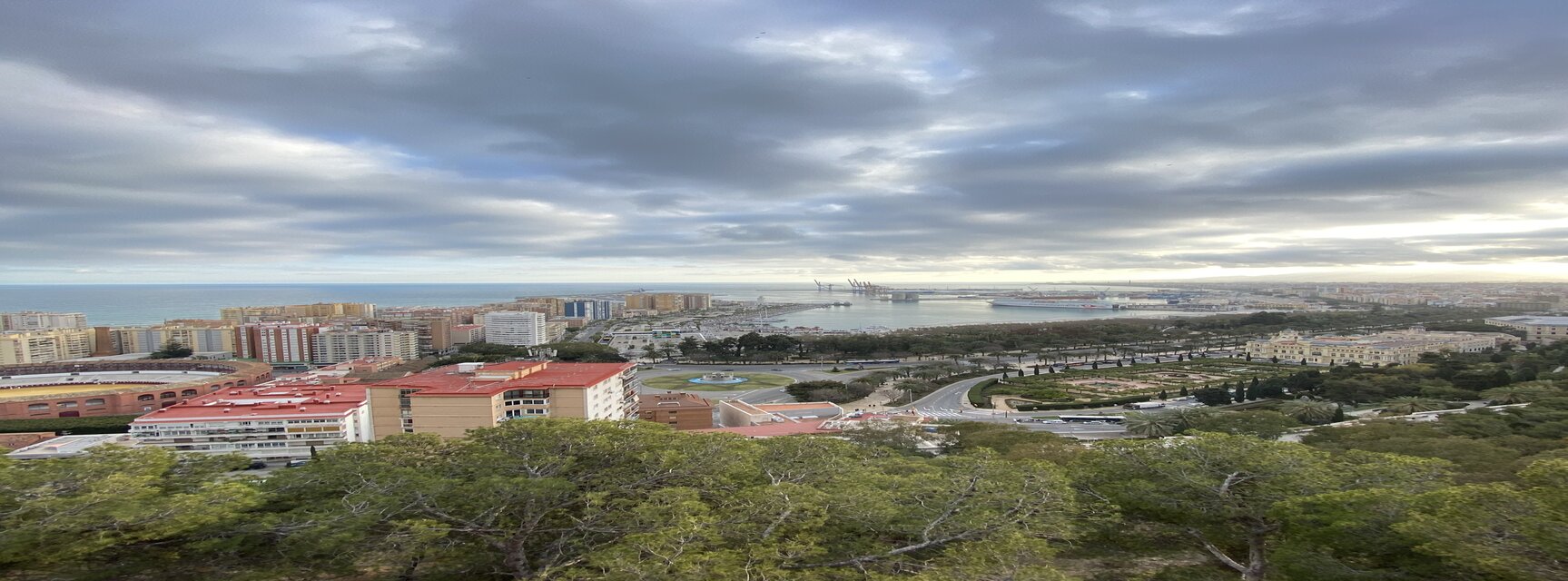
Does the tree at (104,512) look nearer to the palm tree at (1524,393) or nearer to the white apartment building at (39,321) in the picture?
the palm tree at (1524,393)

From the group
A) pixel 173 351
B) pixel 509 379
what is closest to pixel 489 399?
pixel 509 379

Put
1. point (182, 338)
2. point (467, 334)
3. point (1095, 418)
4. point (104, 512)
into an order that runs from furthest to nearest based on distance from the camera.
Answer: point (467, 334) < point (182, 338) < point (1095, 418) < point (104, 512)

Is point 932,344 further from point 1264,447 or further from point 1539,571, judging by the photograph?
point 1539,571

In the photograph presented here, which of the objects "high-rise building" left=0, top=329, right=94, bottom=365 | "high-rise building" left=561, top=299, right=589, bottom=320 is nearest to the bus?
"high-rise building" left=0, top=329, right=94, bottom=365

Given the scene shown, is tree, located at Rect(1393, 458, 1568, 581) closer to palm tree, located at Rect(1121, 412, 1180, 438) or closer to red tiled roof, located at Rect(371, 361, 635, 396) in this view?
palm tree, located at Rect(1121, 412, 1180, 438)

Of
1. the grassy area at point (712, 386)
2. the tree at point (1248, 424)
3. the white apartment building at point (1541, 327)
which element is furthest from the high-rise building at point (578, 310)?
the white apartment building at point (1541, 327)

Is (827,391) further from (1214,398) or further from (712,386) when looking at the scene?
(1214,398)

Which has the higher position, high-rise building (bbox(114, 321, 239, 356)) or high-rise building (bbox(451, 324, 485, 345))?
high-rise building (bbox(114, 321, 239, 356))
